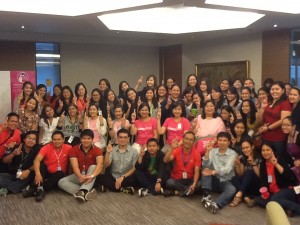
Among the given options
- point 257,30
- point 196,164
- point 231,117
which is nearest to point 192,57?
point 257,30

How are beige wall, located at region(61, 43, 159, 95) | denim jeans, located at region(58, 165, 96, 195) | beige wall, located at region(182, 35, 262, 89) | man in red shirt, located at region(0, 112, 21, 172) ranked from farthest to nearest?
beige wall, located at region(61, 43, 159, 95), beige wall, located at region(182, 35, 262, 89), man in red shirt, located at region(0, 112, 21, 172), denim jeans, located at region(58, 165, 96, 195)

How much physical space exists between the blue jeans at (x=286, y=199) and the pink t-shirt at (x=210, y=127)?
1285 millimetres

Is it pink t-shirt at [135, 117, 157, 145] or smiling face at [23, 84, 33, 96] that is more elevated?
smiling face at [23, 84, 33, 96]

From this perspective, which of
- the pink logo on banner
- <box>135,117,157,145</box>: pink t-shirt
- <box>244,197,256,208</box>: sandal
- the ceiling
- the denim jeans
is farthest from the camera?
the pink logo on banner

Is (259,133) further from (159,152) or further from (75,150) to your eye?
(75,150)

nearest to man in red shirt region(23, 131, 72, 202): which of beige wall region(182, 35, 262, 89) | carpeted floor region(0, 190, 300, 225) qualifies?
carpeted floor region(0, 190, 300, 225)

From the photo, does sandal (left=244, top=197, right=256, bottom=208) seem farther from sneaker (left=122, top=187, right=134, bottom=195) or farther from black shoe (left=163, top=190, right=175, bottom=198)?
sneaker (left=122, top=187, right=134, bottom=195)

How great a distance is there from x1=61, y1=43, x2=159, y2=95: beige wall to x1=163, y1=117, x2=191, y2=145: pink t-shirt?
5.77 meters

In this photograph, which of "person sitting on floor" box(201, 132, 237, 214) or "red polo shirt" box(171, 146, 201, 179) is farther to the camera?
"red polo shirt" box(171, 146, 201, 179)

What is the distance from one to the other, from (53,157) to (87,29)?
4.39 metres

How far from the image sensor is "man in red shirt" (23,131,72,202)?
16.5 ft

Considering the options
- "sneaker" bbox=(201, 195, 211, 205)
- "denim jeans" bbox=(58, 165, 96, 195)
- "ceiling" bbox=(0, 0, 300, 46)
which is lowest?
"sneaker" bbox=(201, 195, 211, 205)

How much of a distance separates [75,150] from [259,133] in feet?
8.89

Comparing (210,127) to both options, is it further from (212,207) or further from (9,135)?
(9,135)
